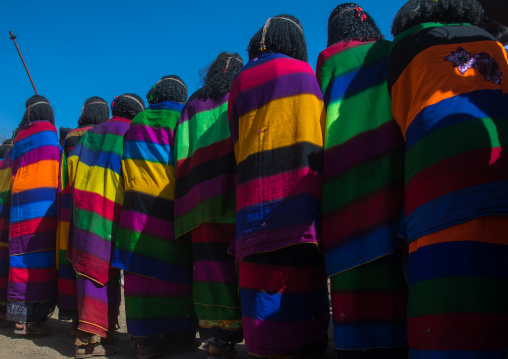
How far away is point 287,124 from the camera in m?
2.46

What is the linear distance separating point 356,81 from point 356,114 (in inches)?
7.2

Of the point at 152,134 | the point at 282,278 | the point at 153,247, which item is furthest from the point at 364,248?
the point at 152,134

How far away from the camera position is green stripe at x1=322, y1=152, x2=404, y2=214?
6.81 feet

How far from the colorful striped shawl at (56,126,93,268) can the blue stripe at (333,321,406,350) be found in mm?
3238

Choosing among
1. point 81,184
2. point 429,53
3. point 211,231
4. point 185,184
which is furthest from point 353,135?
point 81,184

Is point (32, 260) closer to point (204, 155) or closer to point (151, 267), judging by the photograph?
point (151, 267)

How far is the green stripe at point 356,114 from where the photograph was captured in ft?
7.08

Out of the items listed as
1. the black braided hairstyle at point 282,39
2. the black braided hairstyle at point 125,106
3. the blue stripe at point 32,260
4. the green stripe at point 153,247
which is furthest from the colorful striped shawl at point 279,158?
the blue stripe at point 32,260

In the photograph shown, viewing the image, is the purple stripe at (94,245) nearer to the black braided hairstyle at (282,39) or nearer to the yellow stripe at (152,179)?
the yellow stripe at (152,179)

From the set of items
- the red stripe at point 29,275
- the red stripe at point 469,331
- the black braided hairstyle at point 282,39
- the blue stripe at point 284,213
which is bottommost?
the red stripe at point 469,331

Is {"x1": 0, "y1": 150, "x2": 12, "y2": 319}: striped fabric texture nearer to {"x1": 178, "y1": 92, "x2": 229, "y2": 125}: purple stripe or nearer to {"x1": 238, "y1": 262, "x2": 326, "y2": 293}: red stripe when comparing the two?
{"x1": 178, "y1": 92, "x2": 229, "y2": 125}: purple stripe

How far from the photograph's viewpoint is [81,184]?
164 inches

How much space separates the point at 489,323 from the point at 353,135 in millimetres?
991

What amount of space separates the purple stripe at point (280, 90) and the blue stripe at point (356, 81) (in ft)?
0.44
